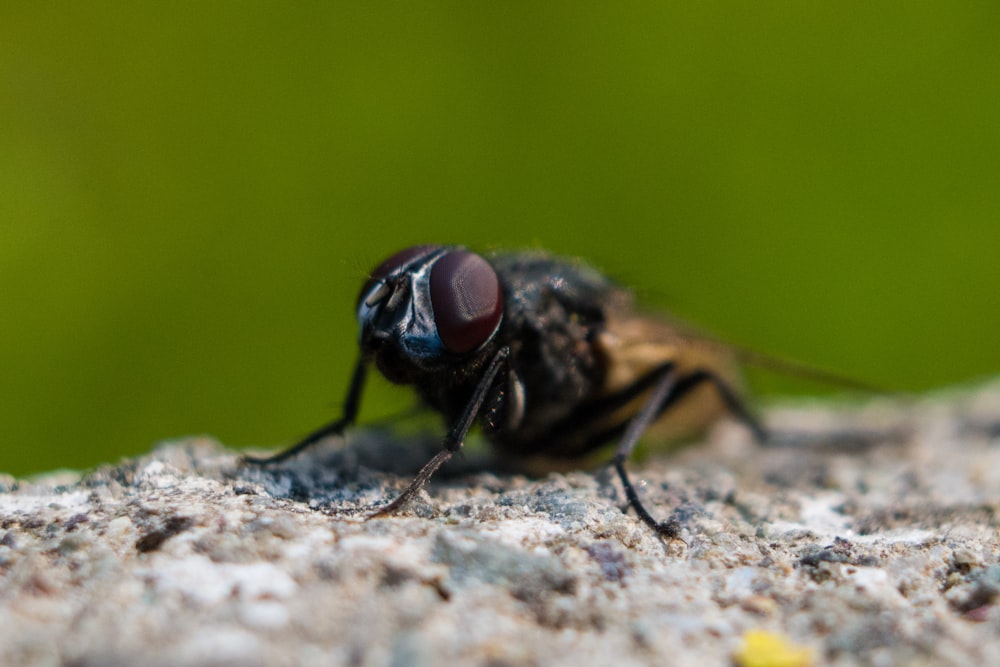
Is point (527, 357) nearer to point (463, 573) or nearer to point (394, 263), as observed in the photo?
point (394, 263)

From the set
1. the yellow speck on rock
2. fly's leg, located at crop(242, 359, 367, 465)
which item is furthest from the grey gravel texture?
fly's leg, located at crop(242, 359, 367, 465)

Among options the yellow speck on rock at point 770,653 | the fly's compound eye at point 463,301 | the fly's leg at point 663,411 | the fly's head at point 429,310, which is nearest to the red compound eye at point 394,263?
the fly's head at point 429,310

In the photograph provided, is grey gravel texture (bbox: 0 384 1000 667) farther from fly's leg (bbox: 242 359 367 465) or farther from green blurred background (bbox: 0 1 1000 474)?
green blurred background (bbox: 0 1 1000 474)

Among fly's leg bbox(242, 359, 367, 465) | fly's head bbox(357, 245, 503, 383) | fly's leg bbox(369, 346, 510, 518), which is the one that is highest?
fly's head bbox(357, 245, 503, 383)

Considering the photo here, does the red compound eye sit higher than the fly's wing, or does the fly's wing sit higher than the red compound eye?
the red compound eye

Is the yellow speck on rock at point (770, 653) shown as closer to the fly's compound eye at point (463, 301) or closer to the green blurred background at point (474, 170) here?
the fly's compound eye at point (463, 301)

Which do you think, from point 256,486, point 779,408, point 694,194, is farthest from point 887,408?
point 256,486

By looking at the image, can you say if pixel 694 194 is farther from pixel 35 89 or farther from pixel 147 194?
pixel 35 89

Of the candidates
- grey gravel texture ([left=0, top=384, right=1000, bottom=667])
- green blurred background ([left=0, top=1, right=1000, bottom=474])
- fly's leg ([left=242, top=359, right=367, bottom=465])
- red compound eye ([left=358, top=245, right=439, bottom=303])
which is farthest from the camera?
green blurred background ([left=0, top=1, right=1000, bottom=474])
